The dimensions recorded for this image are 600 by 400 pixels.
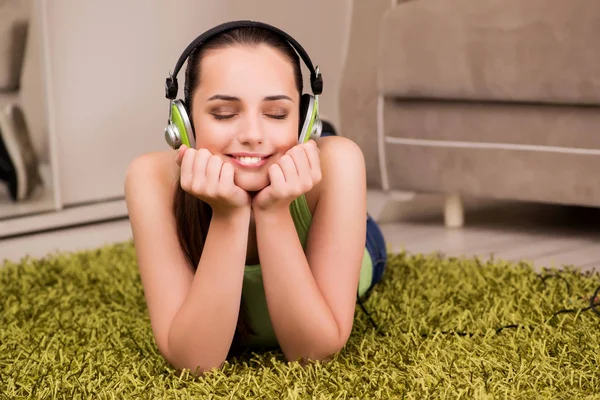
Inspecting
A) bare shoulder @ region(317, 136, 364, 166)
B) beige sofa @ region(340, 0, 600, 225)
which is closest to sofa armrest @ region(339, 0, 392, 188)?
beige sofa @ region(340, 0, 600, 225)

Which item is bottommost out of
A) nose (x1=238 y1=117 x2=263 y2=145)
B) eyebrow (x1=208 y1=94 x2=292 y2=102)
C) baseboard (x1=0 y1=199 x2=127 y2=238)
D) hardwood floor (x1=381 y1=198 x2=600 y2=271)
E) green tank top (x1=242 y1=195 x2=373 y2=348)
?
baseboard (x1=0 y1=199 x2=127 y2=238)

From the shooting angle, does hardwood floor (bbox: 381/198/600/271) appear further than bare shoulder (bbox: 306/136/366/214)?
Yes

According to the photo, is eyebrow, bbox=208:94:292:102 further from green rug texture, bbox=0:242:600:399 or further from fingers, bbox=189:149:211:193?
green rug texture, bbox=0:242:600:399

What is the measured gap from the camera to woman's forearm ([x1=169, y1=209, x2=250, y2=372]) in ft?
3.00


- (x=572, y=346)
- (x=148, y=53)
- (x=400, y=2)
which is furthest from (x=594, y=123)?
(x=148, y=53)

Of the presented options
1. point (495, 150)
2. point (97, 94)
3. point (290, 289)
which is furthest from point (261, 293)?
point (97, 94)

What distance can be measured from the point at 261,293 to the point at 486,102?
3.43 feet

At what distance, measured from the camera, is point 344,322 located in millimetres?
975

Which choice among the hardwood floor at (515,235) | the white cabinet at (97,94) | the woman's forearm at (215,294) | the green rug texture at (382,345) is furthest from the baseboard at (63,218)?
the woman's forearm at (215,294)

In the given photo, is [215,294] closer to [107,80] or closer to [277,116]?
[277,116]

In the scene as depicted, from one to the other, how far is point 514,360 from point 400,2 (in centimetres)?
135

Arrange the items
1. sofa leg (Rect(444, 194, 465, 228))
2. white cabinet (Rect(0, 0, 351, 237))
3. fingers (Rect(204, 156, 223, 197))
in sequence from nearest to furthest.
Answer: fingers (Rect(204, 156, 223, 197))
sofa leg (Rect(444, 194, 465, 228))
white cabinet (Rect(0, 0, 351, 237))

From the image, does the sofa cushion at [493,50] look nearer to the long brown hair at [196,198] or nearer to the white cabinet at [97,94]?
the white cabinet at [97,94]

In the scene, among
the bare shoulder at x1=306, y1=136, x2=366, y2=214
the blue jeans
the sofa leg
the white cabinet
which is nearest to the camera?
the bare shoulder at x1=306, y1=136, x2=366, y2=214
